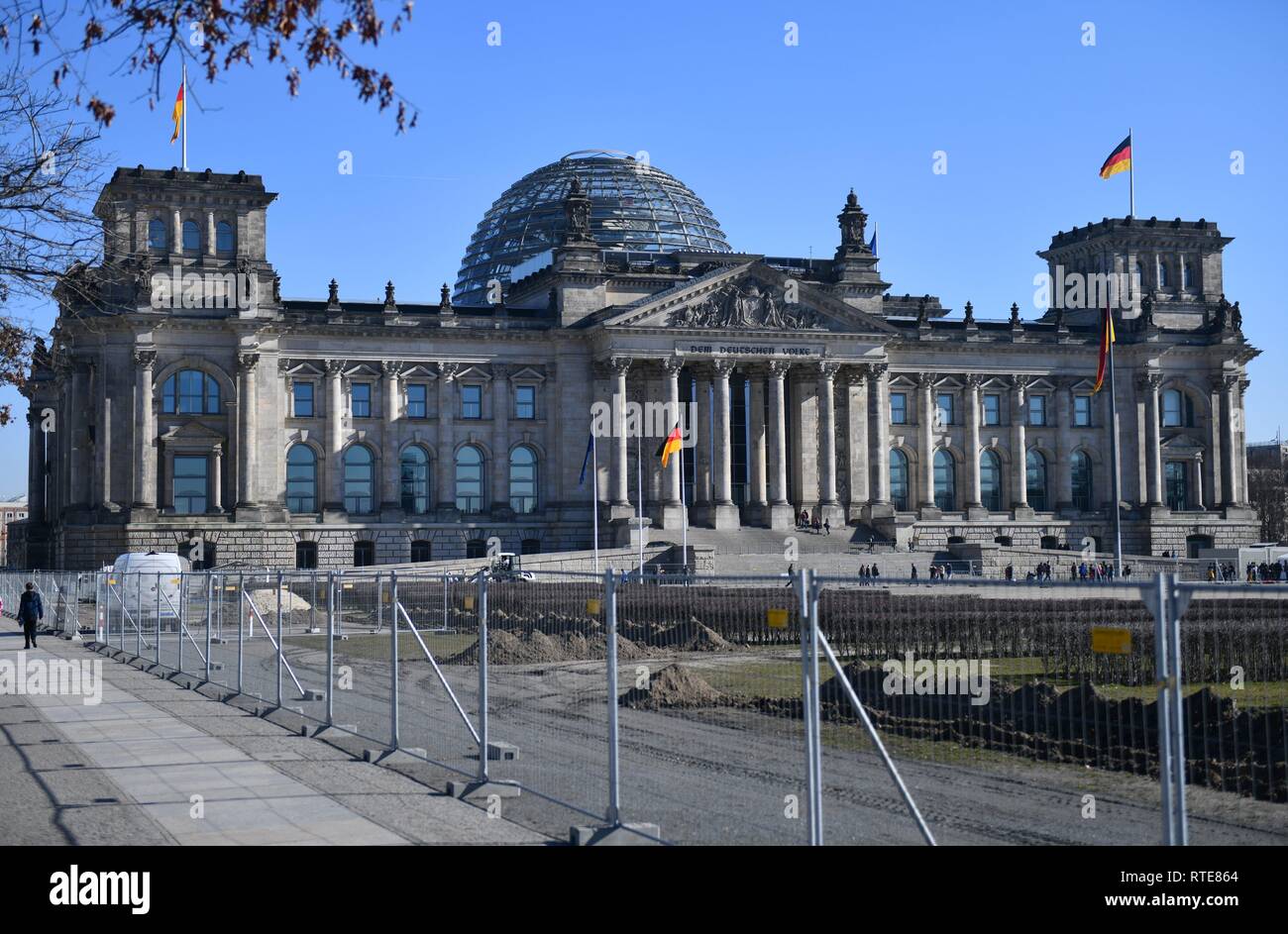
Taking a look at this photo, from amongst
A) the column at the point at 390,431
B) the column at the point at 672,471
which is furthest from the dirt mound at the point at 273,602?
the column at the point at 672,471

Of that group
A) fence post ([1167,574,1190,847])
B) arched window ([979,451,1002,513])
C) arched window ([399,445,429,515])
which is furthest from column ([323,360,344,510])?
fence post ([1167,574,1190,847])

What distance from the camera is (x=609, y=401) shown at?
83.1 metres

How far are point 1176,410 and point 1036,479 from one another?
10.9 m

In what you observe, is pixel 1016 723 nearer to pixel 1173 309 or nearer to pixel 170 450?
pixel 170 450

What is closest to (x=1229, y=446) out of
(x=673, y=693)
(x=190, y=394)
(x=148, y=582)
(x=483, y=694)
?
(x=190, y=394)

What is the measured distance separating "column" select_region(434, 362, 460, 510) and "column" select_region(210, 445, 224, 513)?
11.6 m

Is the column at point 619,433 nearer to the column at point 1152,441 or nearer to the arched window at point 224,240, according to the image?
the arched window at point 224,240

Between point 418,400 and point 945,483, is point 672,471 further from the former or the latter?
point 945,483

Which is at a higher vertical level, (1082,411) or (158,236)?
(158,236)

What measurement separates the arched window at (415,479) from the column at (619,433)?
10659 mm

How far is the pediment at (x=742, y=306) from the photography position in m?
81.6

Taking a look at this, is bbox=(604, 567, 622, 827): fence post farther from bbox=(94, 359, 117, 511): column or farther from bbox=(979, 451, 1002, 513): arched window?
bbox=(979, 451, 1002, 513): arched window

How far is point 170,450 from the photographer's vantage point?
3076 inches
